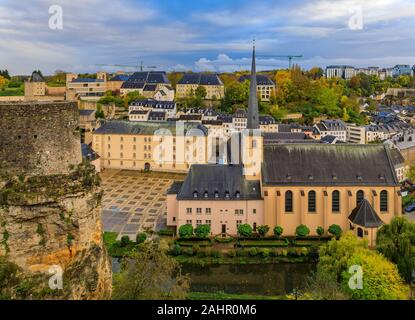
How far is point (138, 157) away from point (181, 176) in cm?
689

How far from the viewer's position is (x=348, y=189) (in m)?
35.0

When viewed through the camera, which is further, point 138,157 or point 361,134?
point 361,134

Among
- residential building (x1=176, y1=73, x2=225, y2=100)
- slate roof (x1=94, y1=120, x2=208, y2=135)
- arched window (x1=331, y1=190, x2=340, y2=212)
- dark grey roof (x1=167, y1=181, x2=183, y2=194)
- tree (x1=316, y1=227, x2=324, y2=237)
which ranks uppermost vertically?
residential building (x1=176, y1=73, x2=225, y2=100)

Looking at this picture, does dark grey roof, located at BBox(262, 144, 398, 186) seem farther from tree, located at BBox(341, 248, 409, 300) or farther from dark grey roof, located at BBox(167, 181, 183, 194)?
tree, located at BBox(341, 248, 409, 300)

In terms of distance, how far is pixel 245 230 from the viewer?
33156 millimetres

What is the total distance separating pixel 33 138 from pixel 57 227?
92.5 inches

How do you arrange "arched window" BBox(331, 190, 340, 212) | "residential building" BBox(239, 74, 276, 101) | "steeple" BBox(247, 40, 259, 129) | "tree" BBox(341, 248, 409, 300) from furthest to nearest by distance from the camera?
"residential building" BBox(239, 74, 276, 101)
"arched window" BBox(331, 190, 340, 212)
"steeple" BBox(247, 40, 259, 129)
"tree" BBox(341, 248, 409, 300)

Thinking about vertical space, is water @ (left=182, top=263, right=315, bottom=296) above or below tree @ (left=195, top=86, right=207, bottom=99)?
below

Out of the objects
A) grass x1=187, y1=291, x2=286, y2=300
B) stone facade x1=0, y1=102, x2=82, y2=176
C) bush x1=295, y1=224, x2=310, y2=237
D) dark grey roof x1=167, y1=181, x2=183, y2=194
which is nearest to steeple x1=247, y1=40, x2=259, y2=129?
dark grey roof x1=167, y1=181, x2=183, y2=194

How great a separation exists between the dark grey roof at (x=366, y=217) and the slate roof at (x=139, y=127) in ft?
89.0

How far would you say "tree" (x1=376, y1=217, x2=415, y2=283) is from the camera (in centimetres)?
2359

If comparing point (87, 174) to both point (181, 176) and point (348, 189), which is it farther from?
point (181, 176)

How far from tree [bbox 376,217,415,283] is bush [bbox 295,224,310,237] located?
747 centimetres
